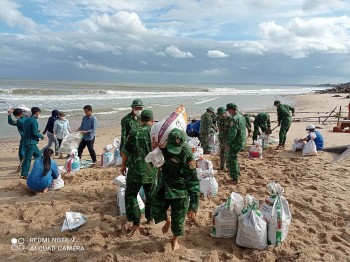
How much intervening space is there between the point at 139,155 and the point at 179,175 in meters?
0.69

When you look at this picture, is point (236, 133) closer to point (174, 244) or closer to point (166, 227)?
point (166, 227)

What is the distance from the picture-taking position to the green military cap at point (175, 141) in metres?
3.16

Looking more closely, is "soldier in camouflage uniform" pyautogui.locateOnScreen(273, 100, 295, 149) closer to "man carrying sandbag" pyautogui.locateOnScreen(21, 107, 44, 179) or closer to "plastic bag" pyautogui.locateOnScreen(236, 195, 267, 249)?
"plastic bag" pyautogui.locateOnScreen(236, 195, 267, 249)

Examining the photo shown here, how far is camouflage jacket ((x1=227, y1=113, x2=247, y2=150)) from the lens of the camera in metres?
5.89

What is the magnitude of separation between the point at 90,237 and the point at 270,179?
3759mm

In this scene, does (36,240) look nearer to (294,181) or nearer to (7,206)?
(7,206)

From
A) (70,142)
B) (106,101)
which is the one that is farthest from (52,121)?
(106,101)

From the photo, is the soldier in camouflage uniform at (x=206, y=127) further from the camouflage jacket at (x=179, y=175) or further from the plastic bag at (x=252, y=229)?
the camouflage jacket at (x=179, y=175)

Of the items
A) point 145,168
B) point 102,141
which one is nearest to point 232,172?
point 145,168

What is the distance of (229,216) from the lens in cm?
361

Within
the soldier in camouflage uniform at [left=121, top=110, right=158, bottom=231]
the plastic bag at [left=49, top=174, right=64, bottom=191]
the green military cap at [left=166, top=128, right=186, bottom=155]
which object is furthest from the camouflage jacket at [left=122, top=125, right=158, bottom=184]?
the plastic bag at [left=49, top=174, right=64, bottom=191]

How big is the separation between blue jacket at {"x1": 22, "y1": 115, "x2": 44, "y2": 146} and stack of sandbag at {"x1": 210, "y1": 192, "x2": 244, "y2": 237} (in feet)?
13.8

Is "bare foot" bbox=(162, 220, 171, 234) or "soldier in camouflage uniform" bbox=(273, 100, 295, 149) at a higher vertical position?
"soldier in camouflage uniform" bbox=(273, 100, 295, 149)

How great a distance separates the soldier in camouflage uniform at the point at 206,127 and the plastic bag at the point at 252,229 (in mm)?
4861
